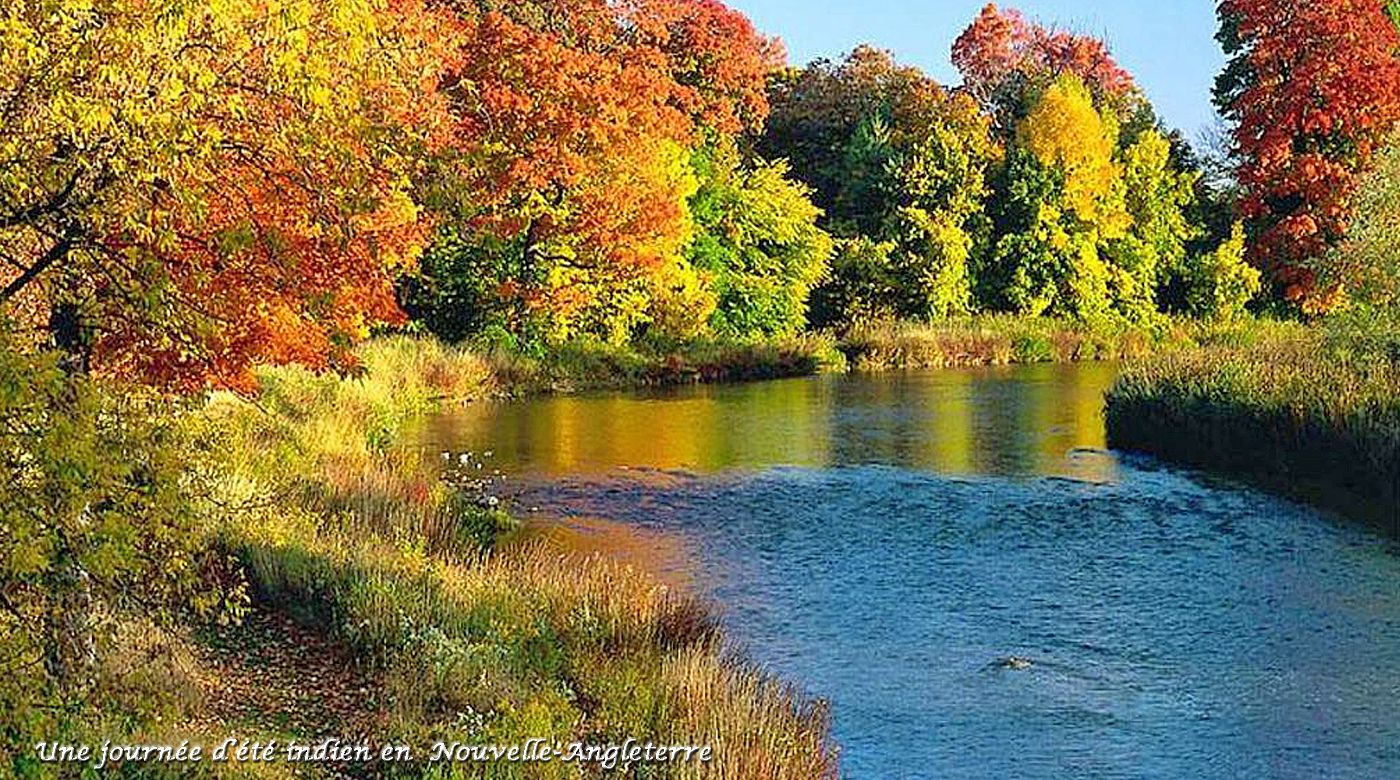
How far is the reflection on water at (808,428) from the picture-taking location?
79.7ft

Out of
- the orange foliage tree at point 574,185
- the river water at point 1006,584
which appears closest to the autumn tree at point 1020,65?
the orange foliage tree at point 574,185

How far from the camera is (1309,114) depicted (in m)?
44.4

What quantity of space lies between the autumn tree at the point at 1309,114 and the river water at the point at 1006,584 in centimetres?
2028

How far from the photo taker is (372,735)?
8445 millimetres

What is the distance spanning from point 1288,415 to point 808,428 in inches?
364

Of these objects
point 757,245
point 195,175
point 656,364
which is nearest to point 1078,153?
point 757,245

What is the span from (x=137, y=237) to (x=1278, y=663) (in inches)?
389

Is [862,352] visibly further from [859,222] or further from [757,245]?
[859,222]

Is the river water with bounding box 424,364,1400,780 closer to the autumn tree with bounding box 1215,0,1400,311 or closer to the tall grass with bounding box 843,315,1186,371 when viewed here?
the tall grass with bounding box 843,315,1186,371

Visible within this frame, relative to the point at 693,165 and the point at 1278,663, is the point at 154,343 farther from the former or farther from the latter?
the point at 693,165

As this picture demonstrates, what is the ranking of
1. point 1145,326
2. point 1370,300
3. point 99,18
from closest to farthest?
1. point 99,18
2. point 1370,300
3. point 1145,326

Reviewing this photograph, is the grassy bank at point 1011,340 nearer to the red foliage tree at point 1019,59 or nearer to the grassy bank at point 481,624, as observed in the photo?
the red foliage tree at point 1019,59

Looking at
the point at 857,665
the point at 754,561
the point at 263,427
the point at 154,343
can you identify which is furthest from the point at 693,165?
the point at 154,343

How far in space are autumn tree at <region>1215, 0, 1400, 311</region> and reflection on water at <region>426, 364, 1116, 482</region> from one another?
11265 mm
